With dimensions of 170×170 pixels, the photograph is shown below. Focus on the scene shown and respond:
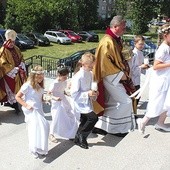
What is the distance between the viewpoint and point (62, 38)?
34.2 meters

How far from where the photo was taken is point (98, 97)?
5.66 m

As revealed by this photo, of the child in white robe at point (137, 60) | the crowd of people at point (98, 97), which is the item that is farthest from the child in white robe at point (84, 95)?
the child in white robe at point (137, 60)

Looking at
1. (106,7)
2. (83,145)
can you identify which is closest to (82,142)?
(83,145)

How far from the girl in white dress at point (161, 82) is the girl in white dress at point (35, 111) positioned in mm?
1339

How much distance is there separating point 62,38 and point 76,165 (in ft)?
98.1

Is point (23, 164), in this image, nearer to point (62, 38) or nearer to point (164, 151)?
point (164, 151)

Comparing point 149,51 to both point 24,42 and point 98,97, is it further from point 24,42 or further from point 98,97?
point 24,42

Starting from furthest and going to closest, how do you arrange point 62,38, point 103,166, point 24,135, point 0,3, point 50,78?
point 0,3 < point 62,38 < point 50,78 < point 24,135 < point 103,166

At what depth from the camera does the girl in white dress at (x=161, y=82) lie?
4.98 m

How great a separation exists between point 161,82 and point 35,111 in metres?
1.77

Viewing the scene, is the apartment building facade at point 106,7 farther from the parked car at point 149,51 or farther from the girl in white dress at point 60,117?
the girl in white dress at point 60,117

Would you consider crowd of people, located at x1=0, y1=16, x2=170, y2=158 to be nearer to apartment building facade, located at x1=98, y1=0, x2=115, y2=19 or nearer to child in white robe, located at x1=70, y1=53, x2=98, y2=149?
child in white robe, located at x1=70, y1=53, x2=98, y2=149

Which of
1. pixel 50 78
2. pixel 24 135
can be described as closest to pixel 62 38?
pixel 50 78

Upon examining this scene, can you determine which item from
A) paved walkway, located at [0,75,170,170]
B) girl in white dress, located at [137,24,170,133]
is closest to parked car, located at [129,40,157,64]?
paved walkway, located at [0,75,170,170]
